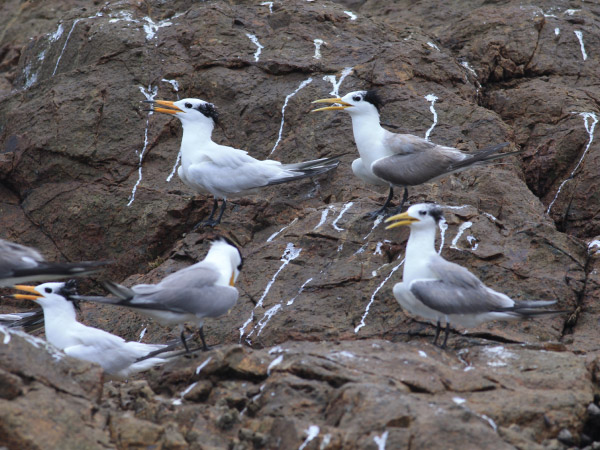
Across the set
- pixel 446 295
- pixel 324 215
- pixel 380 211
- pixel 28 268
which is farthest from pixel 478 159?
pixel 28 268

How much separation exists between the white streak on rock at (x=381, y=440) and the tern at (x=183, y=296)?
2.21 m

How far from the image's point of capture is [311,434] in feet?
18.5

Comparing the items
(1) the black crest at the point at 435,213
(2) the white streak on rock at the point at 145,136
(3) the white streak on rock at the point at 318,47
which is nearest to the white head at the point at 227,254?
(1) the black crest at the point at 435,213

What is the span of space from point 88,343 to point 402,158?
4.15 metres

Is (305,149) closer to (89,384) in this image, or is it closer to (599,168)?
(599,168)

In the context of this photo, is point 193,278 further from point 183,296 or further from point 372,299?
point 372,299

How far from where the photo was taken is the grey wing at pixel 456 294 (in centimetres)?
707

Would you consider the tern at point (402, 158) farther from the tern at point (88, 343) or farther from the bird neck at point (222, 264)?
the tern at point (88, 343)

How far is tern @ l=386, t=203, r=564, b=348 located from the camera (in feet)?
23.2

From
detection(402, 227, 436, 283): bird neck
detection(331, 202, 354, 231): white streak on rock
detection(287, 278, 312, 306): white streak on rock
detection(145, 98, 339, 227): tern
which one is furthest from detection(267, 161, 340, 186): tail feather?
detection(402, 227, 436, 283): bird neck

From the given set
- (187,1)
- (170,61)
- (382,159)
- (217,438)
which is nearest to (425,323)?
(382,159)

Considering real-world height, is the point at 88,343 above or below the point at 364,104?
below

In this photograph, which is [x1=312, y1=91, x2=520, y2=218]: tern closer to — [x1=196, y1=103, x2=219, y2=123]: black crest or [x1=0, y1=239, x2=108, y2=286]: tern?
[x1=196, y1=103, x2=219, y2=123]: black crest

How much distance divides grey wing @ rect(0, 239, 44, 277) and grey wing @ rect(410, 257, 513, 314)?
3.51 metres
